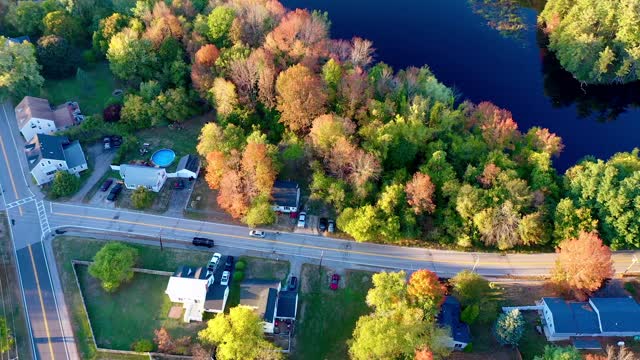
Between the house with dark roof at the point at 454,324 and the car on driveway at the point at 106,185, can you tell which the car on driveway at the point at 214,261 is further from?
the house with dark roof at the point at 454,324

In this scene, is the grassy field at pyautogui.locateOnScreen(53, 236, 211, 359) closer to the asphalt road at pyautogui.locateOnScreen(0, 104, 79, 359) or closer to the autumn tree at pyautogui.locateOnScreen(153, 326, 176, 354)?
the asphalt road at pyautogui.locateOnScreen(0, 104, 79, 359)

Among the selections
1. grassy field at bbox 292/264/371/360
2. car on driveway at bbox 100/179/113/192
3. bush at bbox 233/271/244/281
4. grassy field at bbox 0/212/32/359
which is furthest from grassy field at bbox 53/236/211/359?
grassy field at bbox 292/264/371/360

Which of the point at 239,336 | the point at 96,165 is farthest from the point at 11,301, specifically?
the point at 239,336

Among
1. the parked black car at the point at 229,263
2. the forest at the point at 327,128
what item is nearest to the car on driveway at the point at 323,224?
the forest at the point at 327,128

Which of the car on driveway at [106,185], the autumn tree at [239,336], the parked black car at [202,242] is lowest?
the autumn tree at [239,336]

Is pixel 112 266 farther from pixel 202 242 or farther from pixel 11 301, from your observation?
pixel 11 301
